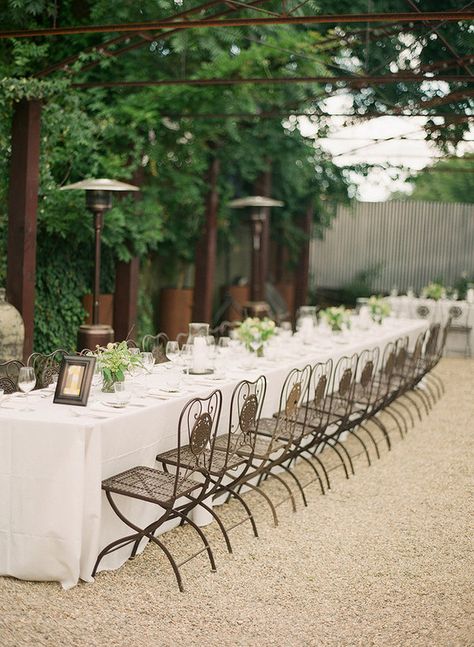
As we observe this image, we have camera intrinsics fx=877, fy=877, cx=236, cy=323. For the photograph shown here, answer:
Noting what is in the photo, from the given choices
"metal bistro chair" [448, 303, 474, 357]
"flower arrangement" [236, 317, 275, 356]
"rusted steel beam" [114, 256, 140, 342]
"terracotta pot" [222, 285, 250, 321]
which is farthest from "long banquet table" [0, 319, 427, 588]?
"metal bistro chair" [448, 303, 474, 357]

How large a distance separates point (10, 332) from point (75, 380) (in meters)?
3.66

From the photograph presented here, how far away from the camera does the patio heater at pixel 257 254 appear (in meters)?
14.2

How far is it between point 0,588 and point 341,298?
15819mm

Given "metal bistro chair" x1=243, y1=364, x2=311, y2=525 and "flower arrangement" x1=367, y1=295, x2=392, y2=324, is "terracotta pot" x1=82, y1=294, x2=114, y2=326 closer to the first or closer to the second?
"flower arrangement" x1=367, y1=295, x2=392, y2=324

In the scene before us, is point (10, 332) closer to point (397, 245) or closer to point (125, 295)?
point (125, 295)

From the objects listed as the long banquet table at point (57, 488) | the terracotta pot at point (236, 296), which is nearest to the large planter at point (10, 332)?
the long banquet table at point (57, 488)

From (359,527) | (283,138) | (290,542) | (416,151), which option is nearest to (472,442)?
(359,527)

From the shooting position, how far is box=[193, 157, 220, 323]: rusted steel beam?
14320mm

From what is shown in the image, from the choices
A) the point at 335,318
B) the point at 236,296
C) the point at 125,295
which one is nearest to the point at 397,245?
the point at 236,296

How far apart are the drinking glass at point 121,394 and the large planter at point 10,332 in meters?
3.41

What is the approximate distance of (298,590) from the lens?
15.2 ft

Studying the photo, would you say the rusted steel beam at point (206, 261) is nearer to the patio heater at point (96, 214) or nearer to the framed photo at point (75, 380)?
the patio heater at point (96, 214)

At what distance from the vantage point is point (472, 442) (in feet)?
28.1

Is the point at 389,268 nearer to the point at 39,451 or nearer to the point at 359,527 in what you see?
the point at 359,527
